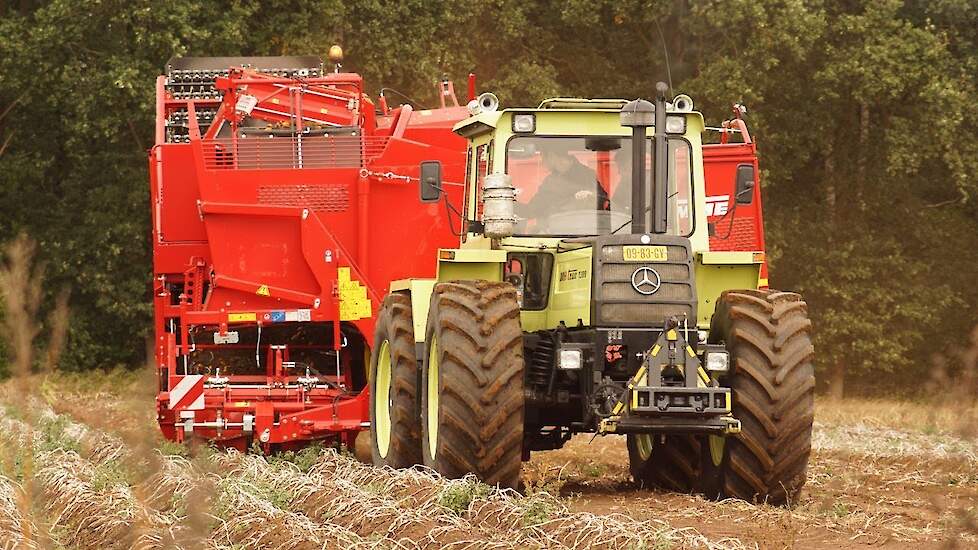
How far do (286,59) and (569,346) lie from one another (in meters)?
8.75

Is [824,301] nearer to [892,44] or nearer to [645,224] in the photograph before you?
[892,44]

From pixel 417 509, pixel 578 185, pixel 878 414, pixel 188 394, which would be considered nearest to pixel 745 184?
pixel 578 185

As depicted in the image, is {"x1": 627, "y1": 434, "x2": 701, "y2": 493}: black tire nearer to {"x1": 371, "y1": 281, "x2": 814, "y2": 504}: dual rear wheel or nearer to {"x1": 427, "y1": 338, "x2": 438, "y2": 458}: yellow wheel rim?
{"x1": 371, "y1": 281, "x2": 814, "y2": 504}: dual rear wheel

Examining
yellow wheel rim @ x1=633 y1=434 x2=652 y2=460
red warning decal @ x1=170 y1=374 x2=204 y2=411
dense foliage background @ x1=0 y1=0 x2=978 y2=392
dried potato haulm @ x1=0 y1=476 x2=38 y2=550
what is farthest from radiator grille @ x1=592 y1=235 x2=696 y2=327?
dense foliage background @ x1=0 y1=0 x2=978 y2=392

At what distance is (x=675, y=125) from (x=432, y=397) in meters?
2.39

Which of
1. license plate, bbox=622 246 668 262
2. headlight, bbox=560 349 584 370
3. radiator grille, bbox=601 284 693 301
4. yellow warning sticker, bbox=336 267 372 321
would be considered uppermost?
license plate, bbox=622 246 668 262

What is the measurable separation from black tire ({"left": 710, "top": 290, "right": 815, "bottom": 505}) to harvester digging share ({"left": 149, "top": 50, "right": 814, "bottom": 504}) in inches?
0.5

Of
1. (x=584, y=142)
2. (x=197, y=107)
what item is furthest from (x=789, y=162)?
(x=584, y=142)

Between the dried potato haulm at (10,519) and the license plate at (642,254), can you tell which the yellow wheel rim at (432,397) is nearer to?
the license plate at (642,254)

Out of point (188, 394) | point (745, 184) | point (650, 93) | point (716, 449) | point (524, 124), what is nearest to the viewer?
point (716, 449)

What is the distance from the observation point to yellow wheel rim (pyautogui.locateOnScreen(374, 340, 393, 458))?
1170 cm

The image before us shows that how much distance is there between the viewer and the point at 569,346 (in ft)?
31.5

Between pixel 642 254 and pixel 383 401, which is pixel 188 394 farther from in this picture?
Result: pixel 642 254

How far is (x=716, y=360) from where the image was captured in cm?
938
